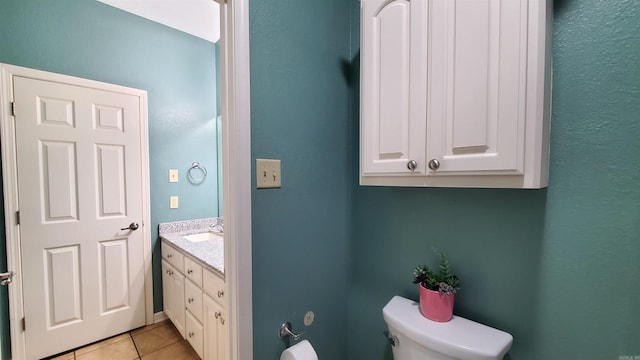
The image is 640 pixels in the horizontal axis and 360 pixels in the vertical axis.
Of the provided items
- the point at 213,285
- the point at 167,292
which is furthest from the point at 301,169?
the point at 167,292

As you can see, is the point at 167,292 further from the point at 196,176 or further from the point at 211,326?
the point at 196,176

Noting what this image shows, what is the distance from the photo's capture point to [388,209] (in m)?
1.15

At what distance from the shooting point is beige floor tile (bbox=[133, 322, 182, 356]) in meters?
1.83

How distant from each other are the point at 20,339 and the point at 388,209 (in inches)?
101

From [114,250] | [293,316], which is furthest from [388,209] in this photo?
[114,250]

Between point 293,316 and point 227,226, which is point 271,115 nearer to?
point 227,226

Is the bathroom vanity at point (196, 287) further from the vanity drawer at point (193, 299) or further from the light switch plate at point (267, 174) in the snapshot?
the light switch plate at point (267, 174)

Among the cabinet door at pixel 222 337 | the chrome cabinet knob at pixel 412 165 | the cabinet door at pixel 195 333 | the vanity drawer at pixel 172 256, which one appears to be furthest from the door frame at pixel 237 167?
the vanity drawer at pixel 172 256

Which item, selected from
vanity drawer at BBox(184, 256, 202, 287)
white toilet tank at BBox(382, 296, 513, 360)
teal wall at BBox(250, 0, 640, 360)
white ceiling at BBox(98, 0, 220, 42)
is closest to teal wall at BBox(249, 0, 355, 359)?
teal wall at BBox(250, 0, 640, 360)

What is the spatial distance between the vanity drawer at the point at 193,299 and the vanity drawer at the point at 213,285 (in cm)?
14

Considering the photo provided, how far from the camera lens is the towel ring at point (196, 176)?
7.79 feet

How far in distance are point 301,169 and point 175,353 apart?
1.80 m

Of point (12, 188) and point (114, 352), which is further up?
point (12, 188)

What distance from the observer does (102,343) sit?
1.89m
